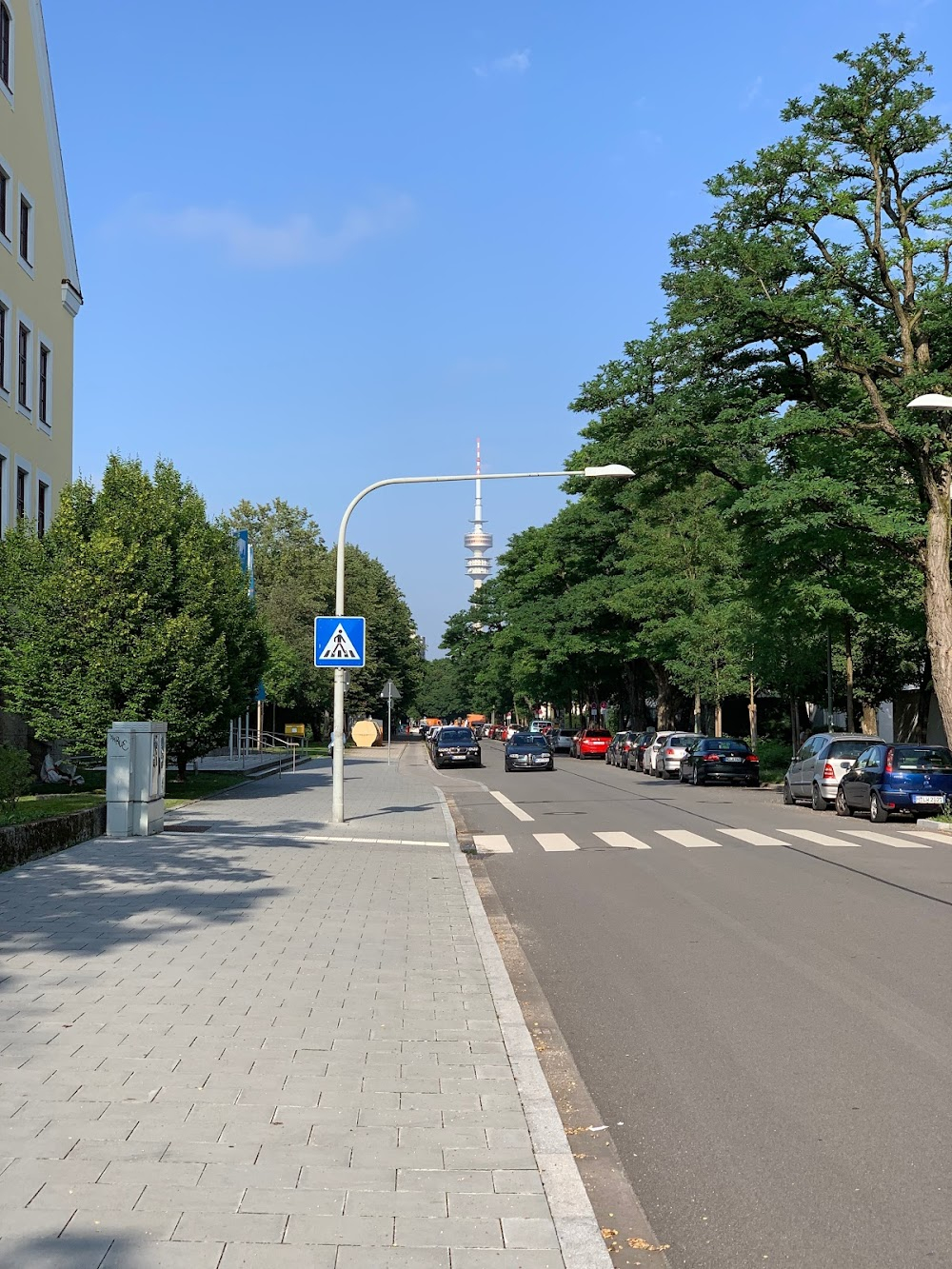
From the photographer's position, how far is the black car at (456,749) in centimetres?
5078

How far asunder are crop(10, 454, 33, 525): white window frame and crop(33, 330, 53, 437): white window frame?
149 centimetres

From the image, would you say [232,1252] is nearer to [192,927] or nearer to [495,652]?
[192,927]

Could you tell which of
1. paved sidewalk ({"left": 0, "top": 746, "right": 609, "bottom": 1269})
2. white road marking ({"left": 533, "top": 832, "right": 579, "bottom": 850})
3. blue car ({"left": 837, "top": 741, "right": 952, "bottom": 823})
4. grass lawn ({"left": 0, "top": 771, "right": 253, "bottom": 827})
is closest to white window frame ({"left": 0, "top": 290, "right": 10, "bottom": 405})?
grass lawn ({"left": 0, "top": 771, "right": 253, "bottom": 827})

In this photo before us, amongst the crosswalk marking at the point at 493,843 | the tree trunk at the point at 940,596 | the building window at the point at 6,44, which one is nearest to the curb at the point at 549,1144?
the crosswalk marking at the point at 493,843

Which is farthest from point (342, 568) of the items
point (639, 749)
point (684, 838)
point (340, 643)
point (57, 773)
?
point (639, 749)

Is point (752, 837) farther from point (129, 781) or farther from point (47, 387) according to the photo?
point (47, 387)

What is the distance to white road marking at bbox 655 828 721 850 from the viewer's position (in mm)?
18955

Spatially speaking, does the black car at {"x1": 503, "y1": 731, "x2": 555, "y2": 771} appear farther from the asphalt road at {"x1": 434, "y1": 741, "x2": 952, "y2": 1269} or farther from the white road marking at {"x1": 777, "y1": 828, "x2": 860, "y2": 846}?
the asphalt road at {"x1": 434, "y1": 741, "x2": 952, "y2": 1269}

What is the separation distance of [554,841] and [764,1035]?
12.6m

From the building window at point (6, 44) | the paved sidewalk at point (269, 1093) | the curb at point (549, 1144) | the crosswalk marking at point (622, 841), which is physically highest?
the building window at point (6, 44)

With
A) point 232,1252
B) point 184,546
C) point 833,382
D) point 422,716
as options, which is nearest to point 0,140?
point 184,546

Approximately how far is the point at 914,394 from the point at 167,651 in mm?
15159

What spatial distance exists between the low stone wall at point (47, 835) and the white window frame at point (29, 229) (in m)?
18.2

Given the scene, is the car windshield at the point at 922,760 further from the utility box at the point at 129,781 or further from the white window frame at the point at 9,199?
the white window frame at the point at 9,199
